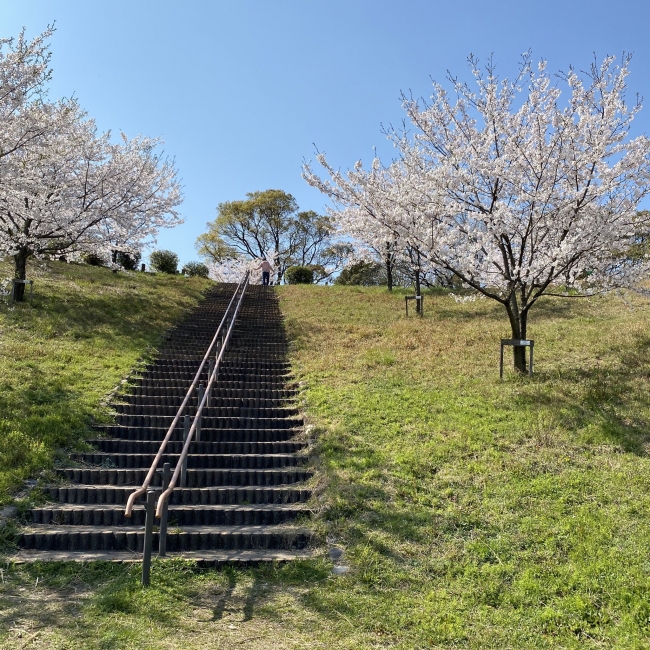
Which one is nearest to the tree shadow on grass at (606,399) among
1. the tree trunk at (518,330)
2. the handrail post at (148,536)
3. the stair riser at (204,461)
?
the tree trunk at (518,330)

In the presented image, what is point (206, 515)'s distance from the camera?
639cm

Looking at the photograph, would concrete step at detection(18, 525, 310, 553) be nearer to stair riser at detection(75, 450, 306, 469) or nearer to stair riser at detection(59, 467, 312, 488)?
stair riser at detection(59, 467, 312, 488)

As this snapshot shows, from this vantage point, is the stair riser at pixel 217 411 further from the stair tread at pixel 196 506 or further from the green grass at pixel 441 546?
the stair tread at pixel 196 506

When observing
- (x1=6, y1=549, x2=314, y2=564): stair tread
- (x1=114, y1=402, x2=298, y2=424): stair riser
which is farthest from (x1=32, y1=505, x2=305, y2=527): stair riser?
(x1=114, y1=402, x2=298, y2=424): stair riser

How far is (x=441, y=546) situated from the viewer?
562cm

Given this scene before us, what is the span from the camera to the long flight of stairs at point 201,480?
→ 19.3 feet

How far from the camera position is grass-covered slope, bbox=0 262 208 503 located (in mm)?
7598

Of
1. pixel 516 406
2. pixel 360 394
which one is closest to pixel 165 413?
pixel 360 394

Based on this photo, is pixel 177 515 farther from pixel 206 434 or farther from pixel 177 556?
pixel 206 434

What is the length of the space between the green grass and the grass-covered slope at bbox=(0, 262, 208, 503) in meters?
2.65

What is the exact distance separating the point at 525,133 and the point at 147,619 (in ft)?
31.7

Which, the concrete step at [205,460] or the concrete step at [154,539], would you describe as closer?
the concrete step at [154,539]

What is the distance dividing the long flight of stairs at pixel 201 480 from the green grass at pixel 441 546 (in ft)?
1.26

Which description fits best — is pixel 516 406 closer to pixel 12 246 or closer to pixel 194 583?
pixel 194 583
